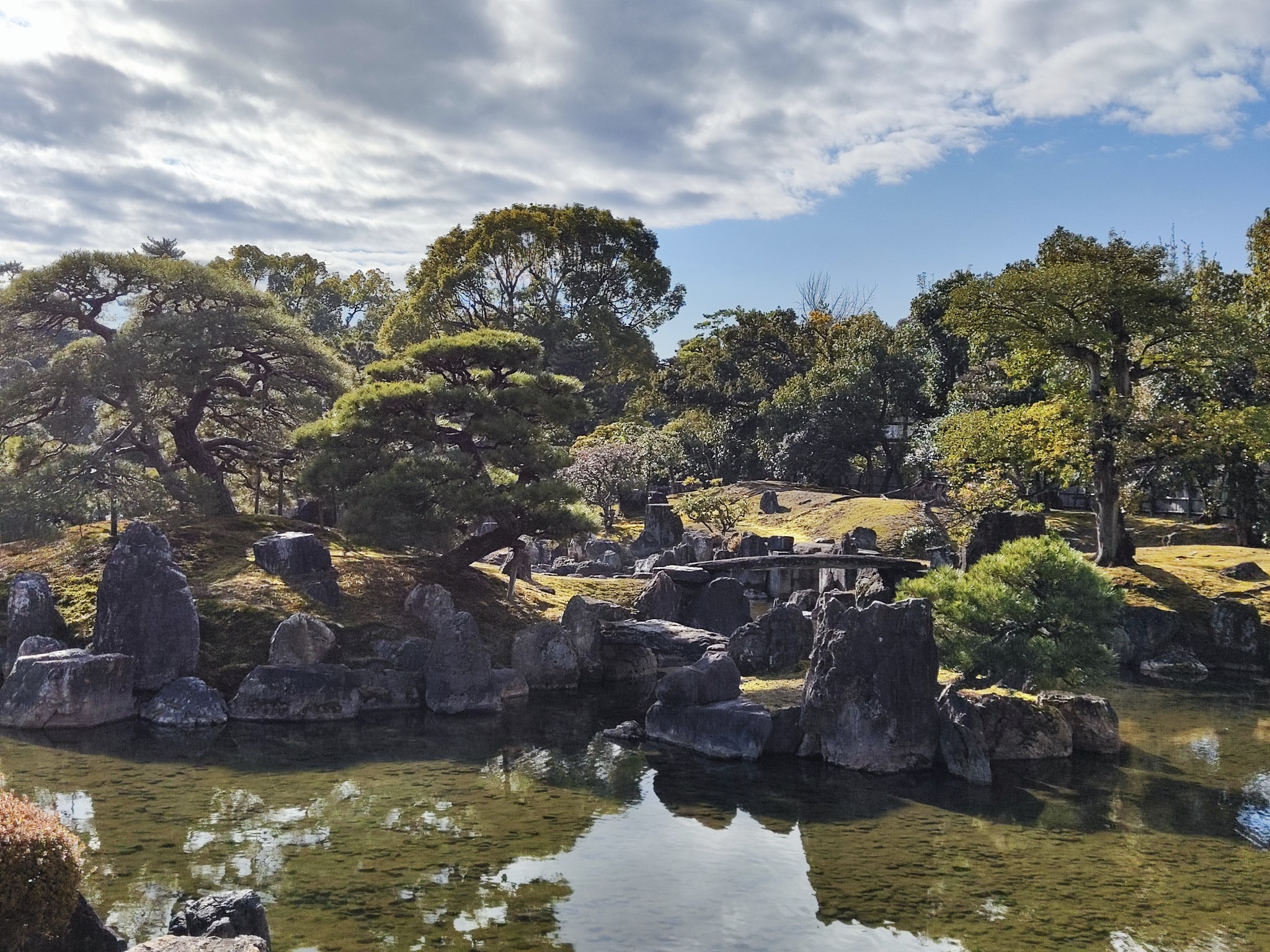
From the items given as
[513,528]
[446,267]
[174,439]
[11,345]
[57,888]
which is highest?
[446,267]

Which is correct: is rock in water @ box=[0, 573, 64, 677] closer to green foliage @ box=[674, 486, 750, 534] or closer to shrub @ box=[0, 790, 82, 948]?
shrub @ box=[0, 790, 82, 948]

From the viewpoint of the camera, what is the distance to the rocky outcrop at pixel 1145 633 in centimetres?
2853

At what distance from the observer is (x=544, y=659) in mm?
25594

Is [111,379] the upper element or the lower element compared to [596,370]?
lower

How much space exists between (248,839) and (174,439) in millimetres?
21994

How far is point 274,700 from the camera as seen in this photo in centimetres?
2180

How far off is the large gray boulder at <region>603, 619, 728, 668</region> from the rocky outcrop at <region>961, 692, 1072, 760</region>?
8660 mm

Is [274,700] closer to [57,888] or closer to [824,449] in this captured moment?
[57,888]

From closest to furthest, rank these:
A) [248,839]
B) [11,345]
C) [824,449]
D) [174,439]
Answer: [248,839]
[11,345]
[174,439]
[824,449]

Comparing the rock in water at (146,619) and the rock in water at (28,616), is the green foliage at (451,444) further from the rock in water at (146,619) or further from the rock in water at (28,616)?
the rock in water at (28,616)

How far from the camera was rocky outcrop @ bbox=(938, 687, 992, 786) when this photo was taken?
1777 centimetres

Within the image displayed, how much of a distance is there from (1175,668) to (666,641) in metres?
13.8

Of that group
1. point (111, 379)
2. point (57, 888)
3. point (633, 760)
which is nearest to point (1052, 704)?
point (633, 760)

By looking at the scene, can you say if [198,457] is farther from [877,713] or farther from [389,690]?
[877,713]
